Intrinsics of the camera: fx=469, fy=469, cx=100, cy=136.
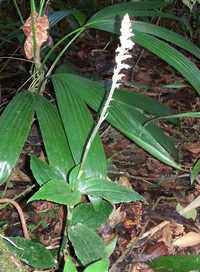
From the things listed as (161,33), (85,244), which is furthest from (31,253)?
(161,33)

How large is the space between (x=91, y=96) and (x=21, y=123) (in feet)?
0.81

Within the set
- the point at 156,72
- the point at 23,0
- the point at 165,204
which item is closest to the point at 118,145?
the point at 165,204

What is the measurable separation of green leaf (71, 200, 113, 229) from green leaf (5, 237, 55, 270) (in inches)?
4.1

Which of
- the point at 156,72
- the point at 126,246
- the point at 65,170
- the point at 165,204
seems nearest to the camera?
the point at 65,170

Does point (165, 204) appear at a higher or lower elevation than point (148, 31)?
lower

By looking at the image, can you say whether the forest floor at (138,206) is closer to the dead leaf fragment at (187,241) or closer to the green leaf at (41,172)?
the dead leaf fragment at (187,241)

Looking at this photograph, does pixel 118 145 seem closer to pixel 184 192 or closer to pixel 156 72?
pixel 184 192

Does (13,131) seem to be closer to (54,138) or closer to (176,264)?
(54,138)

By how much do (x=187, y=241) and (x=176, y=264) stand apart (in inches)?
6.1

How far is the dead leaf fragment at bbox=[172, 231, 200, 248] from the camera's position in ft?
4.15

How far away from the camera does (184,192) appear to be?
4.78 ft

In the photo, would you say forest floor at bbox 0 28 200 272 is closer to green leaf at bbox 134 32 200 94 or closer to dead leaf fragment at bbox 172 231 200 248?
dead leaf fragment at bbox 172 231 200 248

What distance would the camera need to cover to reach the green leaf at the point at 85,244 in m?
0.97

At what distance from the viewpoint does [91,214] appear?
109cm
